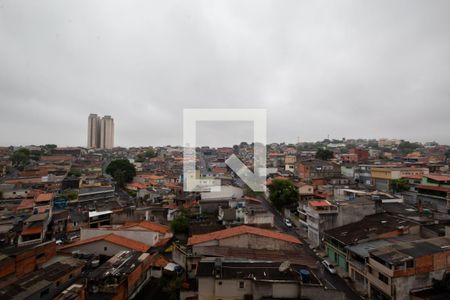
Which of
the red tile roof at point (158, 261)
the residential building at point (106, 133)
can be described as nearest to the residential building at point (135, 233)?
the red tile roof at point (158, 261)

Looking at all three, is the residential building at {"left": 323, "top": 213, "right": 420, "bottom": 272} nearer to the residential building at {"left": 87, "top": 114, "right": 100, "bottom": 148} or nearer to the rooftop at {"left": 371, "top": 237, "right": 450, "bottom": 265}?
the rooftop at {"left": 371, "top": 237, "right": 450, "bottom": 265}

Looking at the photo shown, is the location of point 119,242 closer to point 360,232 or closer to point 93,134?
point 360,232

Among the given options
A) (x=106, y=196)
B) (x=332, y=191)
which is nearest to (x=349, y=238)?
(x=332, y=191)

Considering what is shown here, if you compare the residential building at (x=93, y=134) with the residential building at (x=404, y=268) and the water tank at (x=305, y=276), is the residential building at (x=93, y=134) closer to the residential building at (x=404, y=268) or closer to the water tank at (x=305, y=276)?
the water tank at (x=305, y=276)

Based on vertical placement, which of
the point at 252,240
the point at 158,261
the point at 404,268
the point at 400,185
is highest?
the point at 400,185

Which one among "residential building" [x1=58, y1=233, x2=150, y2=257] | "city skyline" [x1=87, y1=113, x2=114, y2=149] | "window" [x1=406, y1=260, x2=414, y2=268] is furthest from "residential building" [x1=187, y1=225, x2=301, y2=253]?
"city skyline" [x1=87, y1=113, x2=114, y2=149]

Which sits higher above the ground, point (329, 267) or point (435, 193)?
point (435, 193)

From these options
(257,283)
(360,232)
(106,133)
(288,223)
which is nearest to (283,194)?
(288,223)

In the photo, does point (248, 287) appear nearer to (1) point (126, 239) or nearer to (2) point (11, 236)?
(1) point (126, 239)
